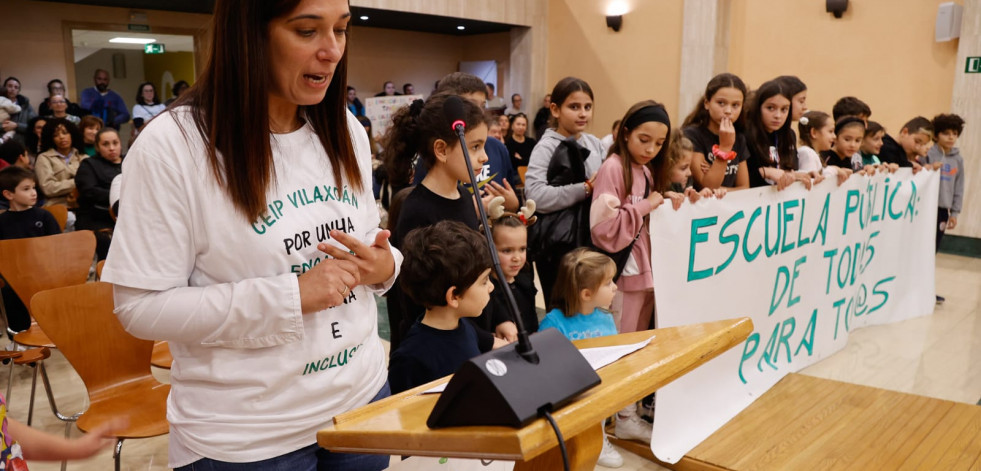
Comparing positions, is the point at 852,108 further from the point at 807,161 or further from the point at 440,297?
the point at 440,297

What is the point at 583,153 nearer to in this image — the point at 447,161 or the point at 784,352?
the point at 447,161

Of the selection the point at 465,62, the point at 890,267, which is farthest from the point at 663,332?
the point at 465,62

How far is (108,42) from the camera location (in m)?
13.5

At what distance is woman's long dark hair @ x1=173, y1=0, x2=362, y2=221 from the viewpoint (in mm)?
1049

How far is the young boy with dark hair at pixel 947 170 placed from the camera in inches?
216

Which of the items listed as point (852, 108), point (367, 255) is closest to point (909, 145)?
→ point (852, 108)

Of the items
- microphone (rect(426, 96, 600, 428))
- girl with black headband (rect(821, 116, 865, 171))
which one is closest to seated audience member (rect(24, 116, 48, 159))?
girl with black headband (rect(821, 116, 865, 171))

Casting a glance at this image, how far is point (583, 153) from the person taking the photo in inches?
121

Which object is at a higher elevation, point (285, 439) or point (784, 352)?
point (285, 439)

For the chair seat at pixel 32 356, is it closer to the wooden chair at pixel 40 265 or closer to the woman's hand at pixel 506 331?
the wooden chair at pixel 40 265

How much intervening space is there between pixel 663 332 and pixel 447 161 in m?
1.22

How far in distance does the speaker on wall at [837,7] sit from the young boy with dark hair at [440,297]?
7.87 metres

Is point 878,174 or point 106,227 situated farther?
point 106,227

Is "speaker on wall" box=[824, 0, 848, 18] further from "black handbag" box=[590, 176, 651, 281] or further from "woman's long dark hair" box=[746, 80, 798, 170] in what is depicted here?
"black handbag" box=[590, 176, 651, 281]
